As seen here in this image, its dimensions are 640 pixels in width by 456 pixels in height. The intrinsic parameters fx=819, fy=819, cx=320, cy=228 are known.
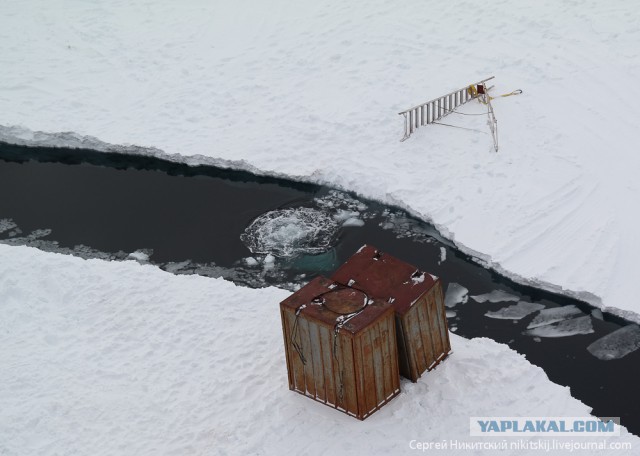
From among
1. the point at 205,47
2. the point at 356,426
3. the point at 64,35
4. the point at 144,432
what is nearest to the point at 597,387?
the point at 356,426

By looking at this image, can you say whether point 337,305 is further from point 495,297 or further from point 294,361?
point 495,297

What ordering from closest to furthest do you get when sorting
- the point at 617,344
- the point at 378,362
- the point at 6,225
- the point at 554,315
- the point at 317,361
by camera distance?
the point at 378,362 < the point at 317,361 < the point at 617,344 < the point at 554,315 < the point at 6,225

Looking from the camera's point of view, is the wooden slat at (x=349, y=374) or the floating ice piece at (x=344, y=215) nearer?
the wooden slat at (x=349, y=374)

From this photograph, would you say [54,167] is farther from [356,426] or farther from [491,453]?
[491,453]

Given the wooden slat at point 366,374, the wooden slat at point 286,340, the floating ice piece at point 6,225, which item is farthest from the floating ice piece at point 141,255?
the wooden slat at point 366,374

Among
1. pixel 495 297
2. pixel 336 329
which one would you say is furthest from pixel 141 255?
pixel 495 297

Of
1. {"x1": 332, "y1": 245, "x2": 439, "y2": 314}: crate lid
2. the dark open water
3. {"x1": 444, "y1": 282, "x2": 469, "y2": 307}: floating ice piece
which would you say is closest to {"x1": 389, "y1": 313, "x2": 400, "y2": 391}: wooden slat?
{"x1": 332, "y1": 245, "x2": 439, "y2": 314}: crate lid

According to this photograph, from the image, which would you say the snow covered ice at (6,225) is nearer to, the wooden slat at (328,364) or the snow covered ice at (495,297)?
the wooden slat at (328,364)
